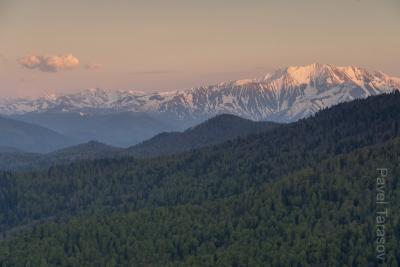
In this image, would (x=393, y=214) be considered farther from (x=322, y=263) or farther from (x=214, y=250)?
(x=214, y=250)

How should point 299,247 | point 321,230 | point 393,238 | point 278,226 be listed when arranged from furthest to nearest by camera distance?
1. point 278,226
2. point 321,230
3. point 299,247
4. point 393,238

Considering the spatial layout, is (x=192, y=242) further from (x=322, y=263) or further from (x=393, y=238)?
(x=393, y=238)

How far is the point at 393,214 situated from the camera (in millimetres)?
168750

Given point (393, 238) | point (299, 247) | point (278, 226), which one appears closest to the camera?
point (393, 238)

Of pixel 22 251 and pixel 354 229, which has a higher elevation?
pixel 354 229

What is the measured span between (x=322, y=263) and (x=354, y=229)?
15.3 meters

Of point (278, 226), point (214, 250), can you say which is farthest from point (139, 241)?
point (278, 226)

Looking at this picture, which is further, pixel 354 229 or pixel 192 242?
pixel 192 242

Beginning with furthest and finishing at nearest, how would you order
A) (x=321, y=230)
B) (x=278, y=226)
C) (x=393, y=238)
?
1. (x=278, y=226)
2. (x=321, y=230)
3. (x=393, y=238)

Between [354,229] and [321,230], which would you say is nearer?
[354,229]

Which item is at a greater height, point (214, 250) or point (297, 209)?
point (297, 209)

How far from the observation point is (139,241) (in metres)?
196

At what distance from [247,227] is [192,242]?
60.6 feet

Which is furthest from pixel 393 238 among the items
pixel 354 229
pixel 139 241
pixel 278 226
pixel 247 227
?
pixel 139 241
